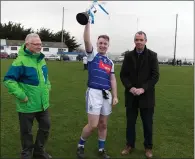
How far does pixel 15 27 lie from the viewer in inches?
3757

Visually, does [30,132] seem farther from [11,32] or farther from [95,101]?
[11,32]

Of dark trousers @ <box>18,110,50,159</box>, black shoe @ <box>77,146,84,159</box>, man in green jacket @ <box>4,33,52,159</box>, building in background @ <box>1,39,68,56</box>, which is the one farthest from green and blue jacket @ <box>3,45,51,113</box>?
building in background @ <box>1,39,68,56</box>

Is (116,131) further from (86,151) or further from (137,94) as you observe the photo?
(137,94)

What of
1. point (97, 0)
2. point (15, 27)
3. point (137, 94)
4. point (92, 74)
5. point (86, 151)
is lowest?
point (86, 151)

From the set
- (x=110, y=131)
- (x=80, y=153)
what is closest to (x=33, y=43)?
(x=80, y=153)

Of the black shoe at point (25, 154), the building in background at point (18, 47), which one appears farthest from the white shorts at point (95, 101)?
the building in background at point (18, 47)

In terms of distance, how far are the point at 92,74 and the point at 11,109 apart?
15.2 feet

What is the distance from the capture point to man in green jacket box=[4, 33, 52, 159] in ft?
14.8

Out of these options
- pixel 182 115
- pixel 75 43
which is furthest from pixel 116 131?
pixel 75 43

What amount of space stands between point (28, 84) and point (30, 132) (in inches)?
31.4

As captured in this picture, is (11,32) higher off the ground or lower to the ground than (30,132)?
higher

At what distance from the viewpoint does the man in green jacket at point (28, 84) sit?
14.8 feet

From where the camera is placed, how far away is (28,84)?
4.62 m

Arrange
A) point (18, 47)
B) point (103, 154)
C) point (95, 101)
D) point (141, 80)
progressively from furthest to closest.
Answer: point (18, 47) → point (103, 154) → point (141, 80) → point (95, 101)
